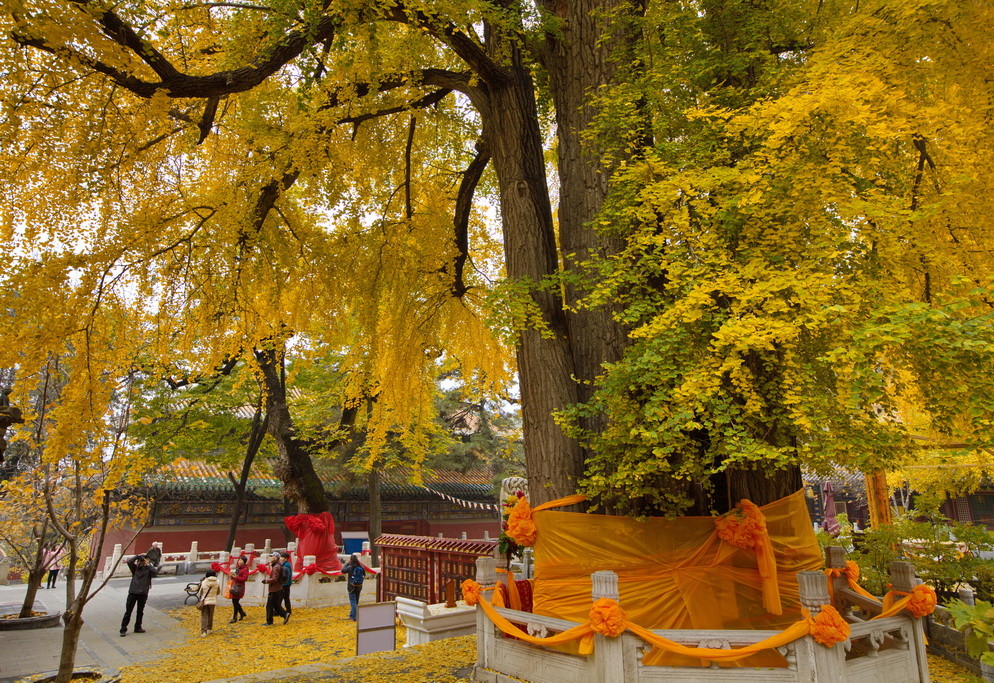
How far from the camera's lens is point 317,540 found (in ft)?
49.2

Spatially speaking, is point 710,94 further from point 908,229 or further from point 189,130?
point 189,130

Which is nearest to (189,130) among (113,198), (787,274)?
(113,198)

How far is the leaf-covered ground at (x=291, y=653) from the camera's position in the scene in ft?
22.0

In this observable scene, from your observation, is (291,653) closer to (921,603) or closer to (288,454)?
(288,454)

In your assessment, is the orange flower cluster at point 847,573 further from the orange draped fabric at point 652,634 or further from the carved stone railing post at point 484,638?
the carved stone railing post at point 484,638

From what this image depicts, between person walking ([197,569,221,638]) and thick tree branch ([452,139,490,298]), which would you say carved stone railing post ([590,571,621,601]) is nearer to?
thick tree branch ([452,139,490,298])

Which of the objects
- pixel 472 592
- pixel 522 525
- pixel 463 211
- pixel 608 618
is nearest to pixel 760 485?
pixel 522 525

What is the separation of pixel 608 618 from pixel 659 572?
1.31 meters

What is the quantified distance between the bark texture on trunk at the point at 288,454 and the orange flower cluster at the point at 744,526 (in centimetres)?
1141

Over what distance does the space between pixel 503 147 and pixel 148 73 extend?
395 centimetres

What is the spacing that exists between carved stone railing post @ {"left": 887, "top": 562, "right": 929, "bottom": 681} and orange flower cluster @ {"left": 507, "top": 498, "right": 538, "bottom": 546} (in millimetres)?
3376

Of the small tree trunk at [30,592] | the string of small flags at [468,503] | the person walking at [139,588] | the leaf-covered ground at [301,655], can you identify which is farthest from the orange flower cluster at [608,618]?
the string of small flags at [468,503]

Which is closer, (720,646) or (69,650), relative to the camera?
(720,646)

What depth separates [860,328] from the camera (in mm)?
4074
